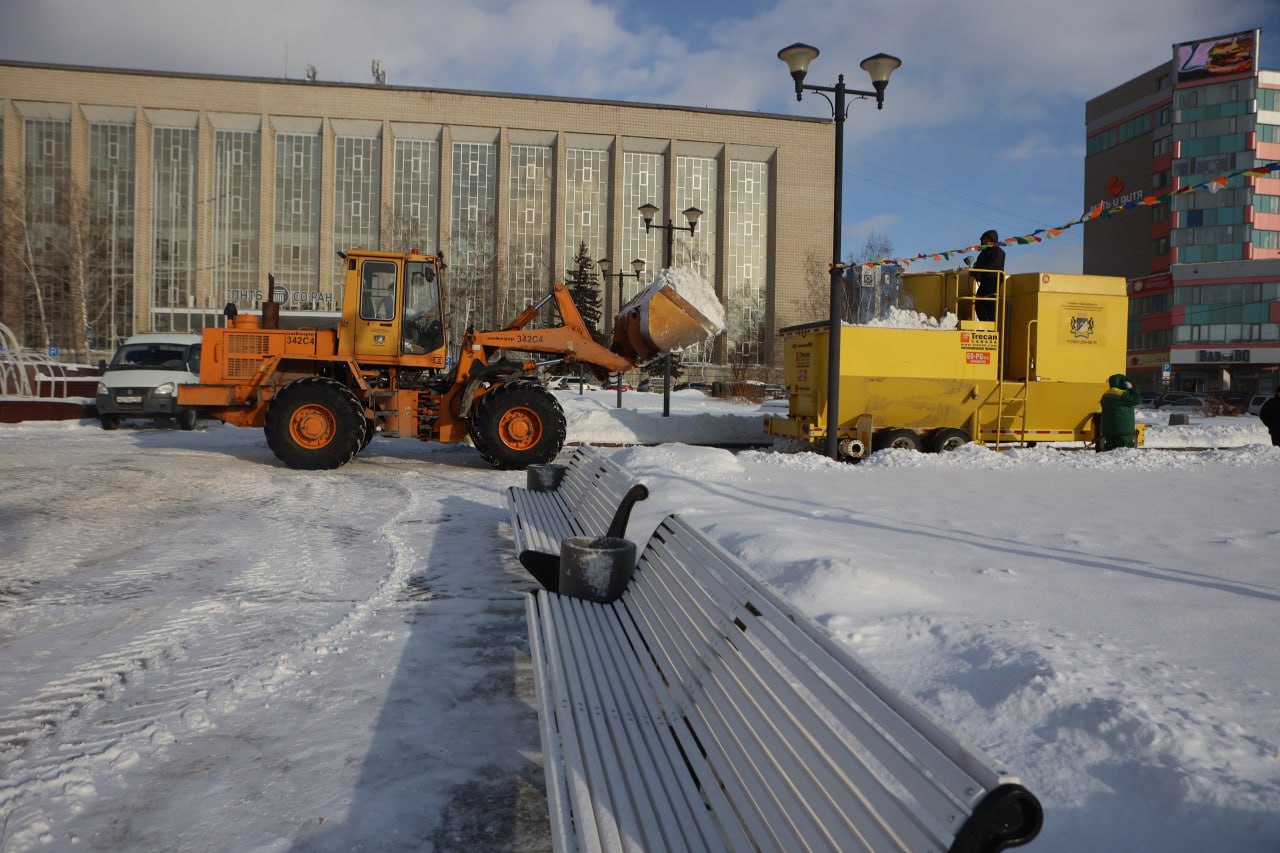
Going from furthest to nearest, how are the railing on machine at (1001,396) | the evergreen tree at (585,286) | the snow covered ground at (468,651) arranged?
the evergreen tree at (585,286) < the railing on machine at (1001,396) < the snow covered ground at (468,651)

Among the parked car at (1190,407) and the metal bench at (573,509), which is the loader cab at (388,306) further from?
the parked car at (1190,407)

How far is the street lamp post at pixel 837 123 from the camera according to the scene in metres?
12.0

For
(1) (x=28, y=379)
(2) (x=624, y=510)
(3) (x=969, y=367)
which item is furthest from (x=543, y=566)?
(1) (x=28, y=379)

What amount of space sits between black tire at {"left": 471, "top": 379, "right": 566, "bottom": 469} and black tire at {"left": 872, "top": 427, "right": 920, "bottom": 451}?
510 centimetres

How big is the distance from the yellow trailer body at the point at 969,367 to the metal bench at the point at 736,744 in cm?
1020

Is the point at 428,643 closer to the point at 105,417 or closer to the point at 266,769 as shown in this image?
the point at 266,769

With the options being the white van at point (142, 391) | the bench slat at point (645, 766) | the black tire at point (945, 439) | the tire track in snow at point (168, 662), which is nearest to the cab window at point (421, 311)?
the tire track in snow at point (168, 662)

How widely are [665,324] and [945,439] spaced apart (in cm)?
504

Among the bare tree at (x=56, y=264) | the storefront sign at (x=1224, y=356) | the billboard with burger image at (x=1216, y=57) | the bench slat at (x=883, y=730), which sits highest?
the billboard with burger image at (x=1216, y=57)

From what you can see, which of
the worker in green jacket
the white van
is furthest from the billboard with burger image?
the white van

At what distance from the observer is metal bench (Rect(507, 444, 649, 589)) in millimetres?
4961

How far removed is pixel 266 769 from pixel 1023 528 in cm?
642

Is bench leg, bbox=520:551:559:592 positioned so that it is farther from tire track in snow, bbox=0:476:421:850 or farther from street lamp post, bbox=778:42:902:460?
street lamp post, bbox=778:42:902:460

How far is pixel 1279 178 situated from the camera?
67.0 m
